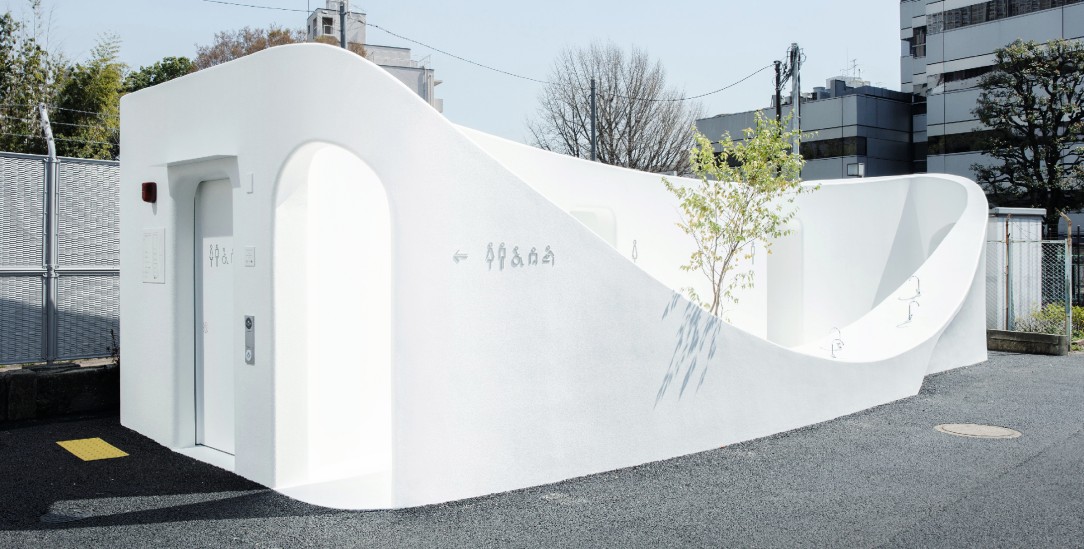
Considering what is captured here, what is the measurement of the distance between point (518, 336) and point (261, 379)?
1878 millimetres

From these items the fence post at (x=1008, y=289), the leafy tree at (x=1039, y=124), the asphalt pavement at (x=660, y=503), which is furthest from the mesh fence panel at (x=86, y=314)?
the leafy tree at (x=1039, y=124)

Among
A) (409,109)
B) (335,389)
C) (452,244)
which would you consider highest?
(409,109)

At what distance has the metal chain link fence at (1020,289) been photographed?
573 inches

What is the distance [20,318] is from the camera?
9500 millimetres

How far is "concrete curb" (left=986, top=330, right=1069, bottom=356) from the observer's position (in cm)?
1388

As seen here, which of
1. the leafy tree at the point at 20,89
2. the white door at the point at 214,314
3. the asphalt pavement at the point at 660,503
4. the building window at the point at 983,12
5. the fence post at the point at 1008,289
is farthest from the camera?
the building window at the point at 983,12

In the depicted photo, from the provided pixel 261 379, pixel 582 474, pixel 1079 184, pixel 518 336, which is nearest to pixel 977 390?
pixel 582 474

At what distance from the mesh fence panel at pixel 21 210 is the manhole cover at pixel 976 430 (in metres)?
9.66

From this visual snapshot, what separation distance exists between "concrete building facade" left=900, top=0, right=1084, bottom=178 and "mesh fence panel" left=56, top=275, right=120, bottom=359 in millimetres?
35706

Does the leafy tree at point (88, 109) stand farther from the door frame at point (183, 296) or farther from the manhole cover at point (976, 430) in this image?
the manhole cover at point (976, 430)

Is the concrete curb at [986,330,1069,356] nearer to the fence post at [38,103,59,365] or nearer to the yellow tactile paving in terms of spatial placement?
the yellow tactile paving

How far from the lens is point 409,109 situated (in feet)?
19.4

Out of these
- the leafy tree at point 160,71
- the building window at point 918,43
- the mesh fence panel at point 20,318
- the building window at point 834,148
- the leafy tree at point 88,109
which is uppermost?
the building window at point 918,43

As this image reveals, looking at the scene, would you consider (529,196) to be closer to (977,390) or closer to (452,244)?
(452,244)
